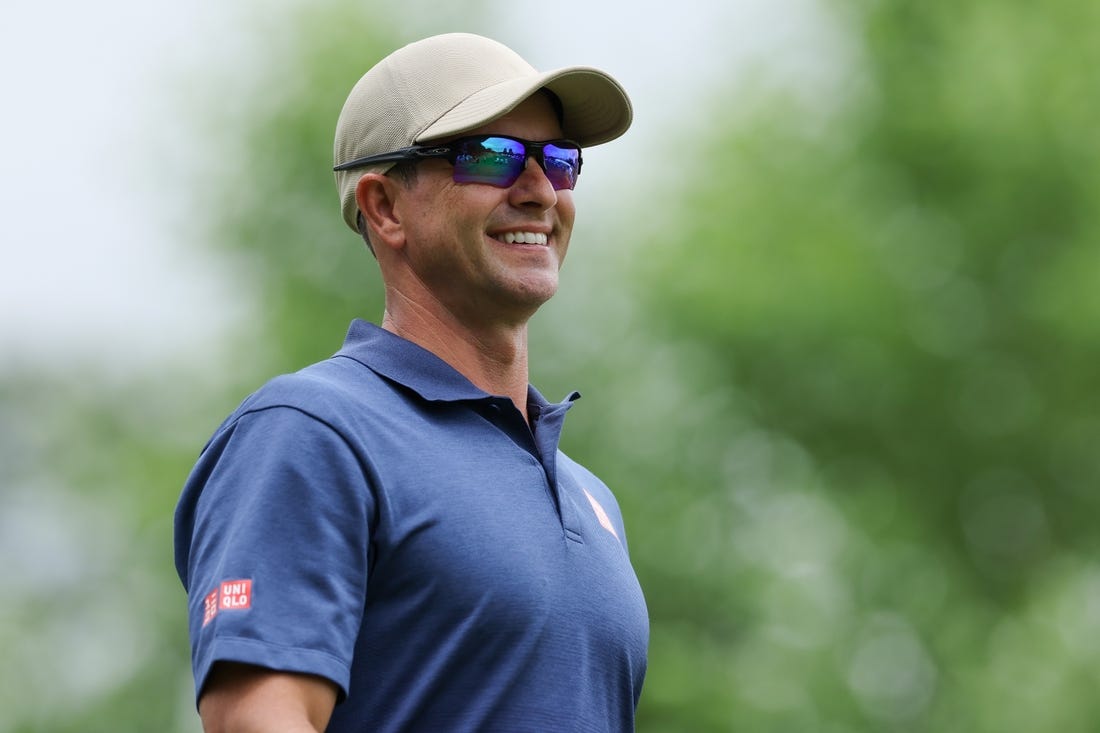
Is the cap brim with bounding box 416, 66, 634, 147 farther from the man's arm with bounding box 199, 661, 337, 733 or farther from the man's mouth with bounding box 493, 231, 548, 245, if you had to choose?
the man's arm with bounding box 199, 661, 337, 733

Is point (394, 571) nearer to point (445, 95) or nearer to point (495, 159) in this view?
point (495, 159)

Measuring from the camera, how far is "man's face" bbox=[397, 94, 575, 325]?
9.34 feet

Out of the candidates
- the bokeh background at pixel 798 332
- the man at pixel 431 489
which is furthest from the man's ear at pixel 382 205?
the bokeh background at pixel 798 332

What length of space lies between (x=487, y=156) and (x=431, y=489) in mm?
680

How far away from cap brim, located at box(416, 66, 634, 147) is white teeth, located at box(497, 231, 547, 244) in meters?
0.20

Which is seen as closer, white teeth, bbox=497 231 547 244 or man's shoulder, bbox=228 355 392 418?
man's shoulder, bbox=228 355 392 418

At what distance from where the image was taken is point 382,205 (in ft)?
9.71

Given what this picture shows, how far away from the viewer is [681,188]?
1589cm

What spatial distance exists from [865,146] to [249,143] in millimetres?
5618

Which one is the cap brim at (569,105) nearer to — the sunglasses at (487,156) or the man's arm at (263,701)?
the sunglasses at (487,156)

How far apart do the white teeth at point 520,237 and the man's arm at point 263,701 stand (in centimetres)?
92

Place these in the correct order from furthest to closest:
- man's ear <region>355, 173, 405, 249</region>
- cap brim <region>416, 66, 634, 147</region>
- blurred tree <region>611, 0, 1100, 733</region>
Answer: blurred tree <region>611, 0, 1100, 733</region> → man's ear <region>355, 173, 405, 249</region> → cap brim <region>416, 66, 634, 147</region>

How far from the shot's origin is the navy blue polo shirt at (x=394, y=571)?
225cm

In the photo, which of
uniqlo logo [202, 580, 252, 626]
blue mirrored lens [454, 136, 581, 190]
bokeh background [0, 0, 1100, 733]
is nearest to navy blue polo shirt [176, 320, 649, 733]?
uniqlo logo [202, 580, 252, 626]
